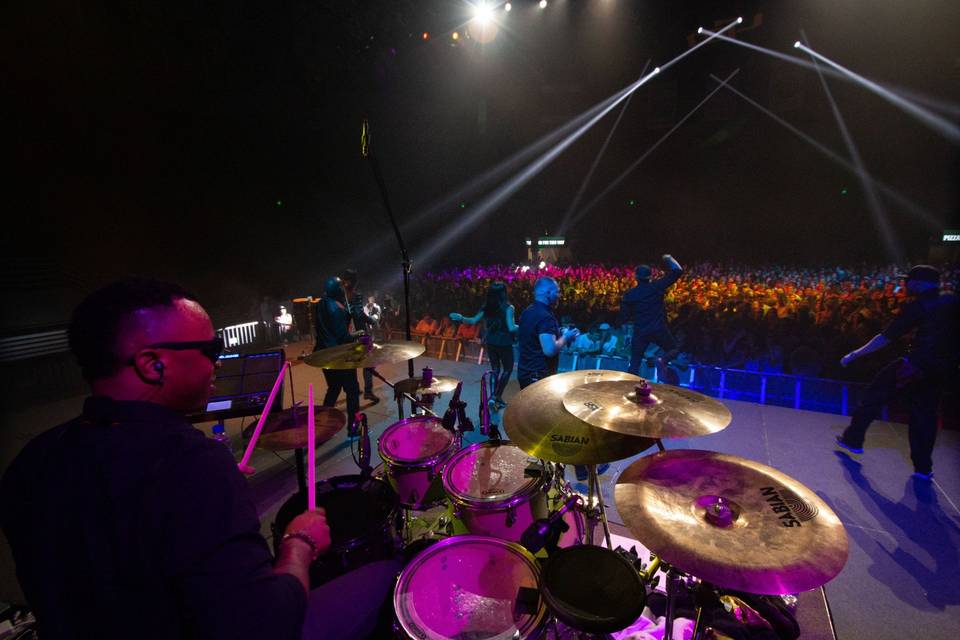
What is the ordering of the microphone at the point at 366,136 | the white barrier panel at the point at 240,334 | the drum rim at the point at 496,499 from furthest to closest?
1. the white barrier panel at the point at 240,334
2. the microphone at the point at 366,136
3. the drum rim at the point at 496,499

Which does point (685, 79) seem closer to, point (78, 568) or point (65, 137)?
point (65, 137)

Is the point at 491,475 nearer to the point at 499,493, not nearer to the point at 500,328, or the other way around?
the point at 499,493

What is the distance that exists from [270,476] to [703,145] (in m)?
24.3

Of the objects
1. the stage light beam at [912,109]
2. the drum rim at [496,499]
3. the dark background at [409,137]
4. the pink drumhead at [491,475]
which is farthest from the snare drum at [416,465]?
the stage light beam at [912,109]

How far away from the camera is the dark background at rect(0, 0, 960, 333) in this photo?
6.25m

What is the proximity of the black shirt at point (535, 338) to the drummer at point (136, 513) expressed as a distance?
345cm

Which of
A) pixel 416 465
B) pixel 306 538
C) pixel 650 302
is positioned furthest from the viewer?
pixel 650 302

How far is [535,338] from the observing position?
4.43 meters

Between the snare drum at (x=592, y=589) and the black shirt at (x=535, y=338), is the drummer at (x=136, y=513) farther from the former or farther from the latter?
the black shirt at (x=535, y=338)

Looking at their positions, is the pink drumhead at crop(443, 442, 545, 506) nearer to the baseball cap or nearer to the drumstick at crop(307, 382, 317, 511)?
the drumstick at crop(307, 382, 317, 511)

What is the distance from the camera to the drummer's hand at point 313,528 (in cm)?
138

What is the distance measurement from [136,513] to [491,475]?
2016 millimetres

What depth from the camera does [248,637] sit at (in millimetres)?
926

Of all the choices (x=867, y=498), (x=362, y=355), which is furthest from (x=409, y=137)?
(x=867, y=498)
